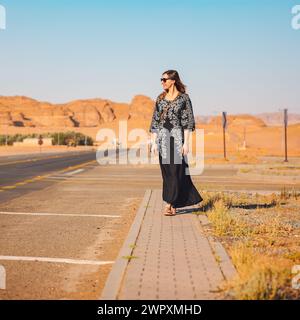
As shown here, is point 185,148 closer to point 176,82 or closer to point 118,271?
point 176,82

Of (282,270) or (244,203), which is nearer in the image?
(282,270)

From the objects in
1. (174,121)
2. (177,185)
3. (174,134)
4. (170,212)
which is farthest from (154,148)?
(170,212)

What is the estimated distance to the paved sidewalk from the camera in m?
4.90

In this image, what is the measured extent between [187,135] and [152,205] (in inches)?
96.0

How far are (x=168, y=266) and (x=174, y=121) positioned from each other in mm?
3806

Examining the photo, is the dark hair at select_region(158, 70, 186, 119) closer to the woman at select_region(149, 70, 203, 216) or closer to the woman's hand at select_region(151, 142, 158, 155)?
the woman at select_region(149, 70, 203, 216)

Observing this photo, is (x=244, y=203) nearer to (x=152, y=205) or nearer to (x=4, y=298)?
(x=152, y=205)

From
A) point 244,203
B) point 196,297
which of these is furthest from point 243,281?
point 244,203

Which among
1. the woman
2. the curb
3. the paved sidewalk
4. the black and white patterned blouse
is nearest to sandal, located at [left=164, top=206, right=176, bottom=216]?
the woman

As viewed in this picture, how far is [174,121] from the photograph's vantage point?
9.29 metres

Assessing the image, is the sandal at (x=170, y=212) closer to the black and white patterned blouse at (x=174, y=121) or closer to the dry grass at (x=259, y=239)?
the dry grass at (x=259, y=239)

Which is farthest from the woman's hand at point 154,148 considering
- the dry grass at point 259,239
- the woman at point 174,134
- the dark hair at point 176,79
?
the dry grass at point 259,239

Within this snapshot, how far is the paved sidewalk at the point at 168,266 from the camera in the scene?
4.90m

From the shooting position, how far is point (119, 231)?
8.90 m
